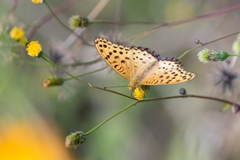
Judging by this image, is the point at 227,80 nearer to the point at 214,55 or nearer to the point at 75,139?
the point at 214,55

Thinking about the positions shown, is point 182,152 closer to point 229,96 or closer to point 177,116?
point 177,116

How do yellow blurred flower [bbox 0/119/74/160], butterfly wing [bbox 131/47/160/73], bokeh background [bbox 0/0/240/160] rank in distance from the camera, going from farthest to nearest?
yellow blurred flower [bbox 0/119/74/160], bokeh background [bbox 0/0/240/160], butterfly wing [bbox 131/47/160/73]

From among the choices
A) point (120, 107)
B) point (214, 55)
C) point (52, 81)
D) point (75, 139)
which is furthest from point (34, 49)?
point (120, 107)

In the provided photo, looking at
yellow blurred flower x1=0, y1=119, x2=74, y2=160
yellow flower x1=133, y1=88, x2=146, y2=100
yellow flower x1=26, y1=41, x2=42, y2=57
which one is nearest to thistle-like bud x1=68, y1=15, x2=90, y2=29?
yellow flower x1=26, y1=41, x2=42, y2=57

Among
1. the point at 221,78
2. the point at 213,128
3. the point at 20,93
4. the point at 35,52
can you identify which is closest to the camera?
the point at 35,52

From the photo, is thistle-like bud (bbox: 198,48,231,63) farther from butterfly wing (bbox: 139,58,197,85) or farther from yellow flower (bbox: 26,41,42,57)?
yellow flower (bbox: 26,41,42,57)

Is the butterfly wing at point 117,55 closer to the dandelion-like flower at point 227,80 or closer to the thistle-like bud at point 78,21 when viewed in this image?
the thistle-like bud at point 78,21

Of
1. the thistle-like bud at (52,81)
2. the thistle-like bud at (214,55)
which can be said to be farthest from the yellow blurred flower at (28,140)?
the thistle-like bud at (214,55)

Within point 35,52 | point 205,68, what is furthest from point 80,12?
point 35,52
